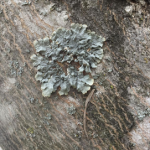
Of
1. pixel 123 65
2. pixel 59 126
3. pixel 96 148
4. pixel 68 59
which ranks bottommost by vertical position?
pixel 96 148

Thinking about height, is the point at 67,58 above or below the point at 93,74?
above

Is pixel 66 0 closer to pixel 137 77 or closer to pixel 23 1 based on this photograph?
pixel 23 1

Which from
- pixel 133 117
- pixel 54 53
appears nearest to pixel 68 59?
pixel 54 53
